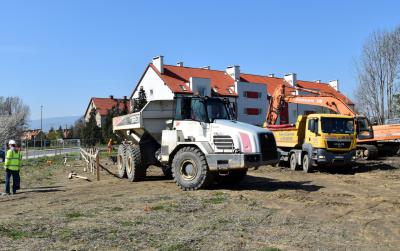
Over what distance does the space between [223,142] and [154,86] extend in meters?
41.9

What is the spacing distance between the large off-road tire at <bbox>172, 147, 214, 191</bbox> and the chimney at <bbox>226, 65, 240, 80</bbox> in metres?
47.7

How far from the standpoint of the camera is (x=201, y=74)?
5941 centimetres

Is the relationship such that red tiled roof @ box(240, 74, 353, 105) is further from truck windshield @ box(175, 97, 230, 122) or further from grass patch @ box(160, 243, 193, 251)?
grass patch @ box(160, 243, 193, 251)

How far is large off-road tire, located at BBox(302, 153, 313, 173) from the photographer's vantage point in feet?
65.4

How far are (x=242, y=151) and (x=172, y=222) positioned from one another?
443 cm

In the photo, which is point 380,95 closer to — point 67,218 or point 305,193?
point 305,193

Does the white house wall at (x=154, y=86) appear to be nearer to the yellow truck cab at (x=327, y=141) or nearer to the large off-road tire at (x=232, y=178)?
the yellow truck cab at (x=327, y=141)

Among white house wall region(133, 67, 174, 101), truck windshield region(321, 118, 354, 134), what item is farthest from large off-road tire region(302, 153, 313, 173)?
white house wall region(133, 67, 174, 101)

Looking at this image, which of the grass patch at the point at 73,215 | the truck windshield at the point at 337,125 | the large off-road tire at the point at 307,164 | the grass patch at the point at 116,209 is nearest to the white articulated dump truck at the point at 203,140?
the grass patch at the point at 116,209

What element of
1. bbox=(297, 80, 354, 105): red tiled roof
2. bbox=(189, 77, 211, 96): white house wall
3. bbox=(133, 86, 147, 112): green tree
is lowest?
bbox=(133, 86, 147, 112): green tree

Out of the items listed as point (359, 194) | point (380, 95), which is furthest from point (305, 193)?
point (380, 95)

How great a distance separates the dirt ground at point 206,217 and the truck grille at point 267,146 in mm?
1059

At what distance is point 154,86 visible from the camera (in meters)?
54.5

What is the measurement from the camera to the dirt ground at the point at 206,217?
762 centimetres
